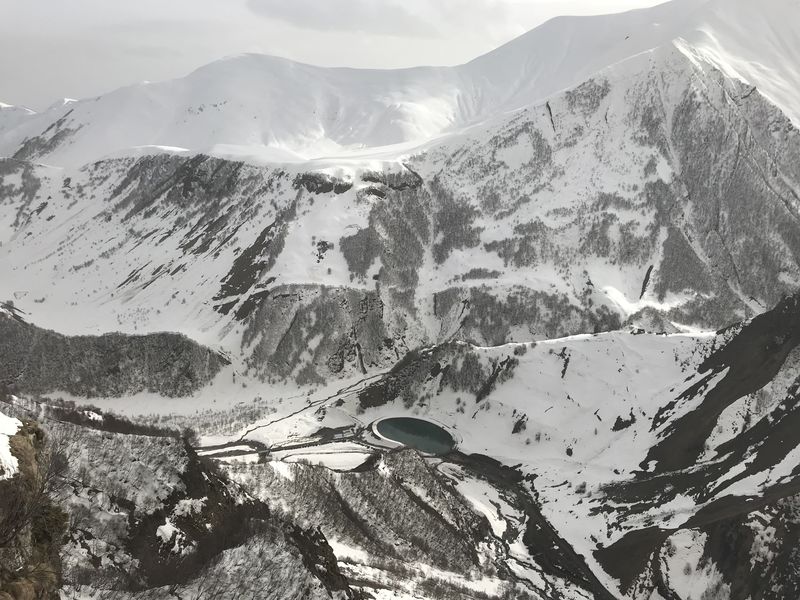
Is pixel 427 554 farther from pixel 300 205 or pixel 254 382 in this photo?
pixel 300 205

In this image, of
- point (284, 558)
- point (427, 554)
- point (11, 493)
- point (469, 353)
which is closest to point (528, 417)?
point (469, 353)

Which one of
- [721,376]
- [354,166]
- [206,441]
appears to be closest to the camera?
[721,376]

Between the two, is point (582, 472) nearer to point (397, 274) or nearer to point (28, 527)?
point (397, 274)

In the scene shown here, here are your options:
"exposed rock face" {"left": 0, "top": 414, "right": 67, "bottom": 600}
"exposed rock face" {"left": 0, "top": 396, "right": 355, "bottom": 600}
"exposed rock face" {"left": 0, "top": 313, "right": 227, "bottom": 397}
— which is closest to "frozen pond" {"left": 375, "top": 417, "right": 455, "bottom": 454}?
"exposed rock face" {"left": 0, "top": 313, "right": 227, "bottom": 397}

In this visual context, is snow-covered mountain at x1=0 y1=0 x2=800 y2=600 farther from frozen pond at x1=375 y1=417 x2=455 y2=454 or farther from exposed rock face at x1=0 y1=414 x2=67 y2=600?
exposed rock face at x1=0 y1=414 x2=67 y2=600

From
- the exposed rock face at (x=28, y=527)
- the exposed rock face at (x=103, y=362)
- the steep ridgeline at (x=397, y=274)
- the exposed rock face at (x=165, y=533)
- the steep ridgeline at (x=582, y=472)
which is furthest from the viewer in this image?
the steep ridgeline at (x=397, y=274)

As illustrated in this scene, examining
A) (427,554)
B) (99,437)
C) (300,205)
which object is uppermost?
(300,205)

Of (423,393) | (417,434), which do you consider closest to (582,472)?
(417,434)

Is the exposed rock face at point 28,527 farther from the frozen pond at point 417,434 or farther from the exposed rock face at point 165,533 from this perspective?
the frozen pond at point 417,434

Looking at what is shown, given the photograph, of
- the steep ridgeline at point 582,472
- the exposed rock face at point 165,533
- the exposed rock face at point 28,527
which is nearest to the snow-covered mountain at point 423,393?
the exposed rock face at point 165,533
